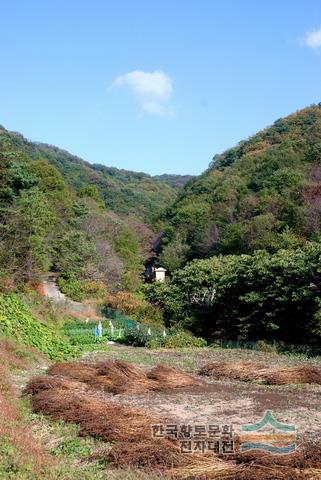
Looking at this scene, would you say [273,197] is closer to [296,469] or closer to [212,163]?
[212,163]

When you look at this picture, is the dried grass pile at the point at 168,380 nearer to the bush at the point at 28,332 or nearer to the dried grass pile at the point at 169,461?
the dried grass pile at the point at 169,461

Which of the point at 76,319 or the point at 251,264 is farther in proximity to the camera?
the point at 76,319

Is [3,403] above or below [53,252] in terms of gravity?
below

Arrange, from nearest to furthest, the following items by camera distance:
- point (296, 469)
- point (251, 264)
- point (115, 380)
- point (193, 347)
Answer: point (296, 469), point (115, 380), point (193, 347), point (251, 264)

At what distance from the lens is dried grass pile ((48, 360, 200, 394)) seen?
12.6 meters

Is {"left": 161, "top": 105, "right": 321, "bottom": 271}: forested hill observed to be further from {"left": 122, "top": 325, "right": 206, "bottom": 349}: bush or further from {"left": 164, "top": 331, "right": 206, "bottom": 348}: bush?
{"left": 122, "top": 325, "right": 206, "bottom": 349}: bush

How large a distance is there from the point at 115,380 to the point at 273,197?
125ft

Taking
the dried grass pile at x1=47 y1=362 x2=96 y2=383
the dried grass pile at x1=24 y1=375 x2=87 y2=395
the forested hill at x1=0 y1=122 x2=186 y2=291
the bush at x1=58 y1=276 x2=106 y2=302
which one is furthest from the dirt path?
the dried grass pile at x1=24 y1=375 x2=87 y2=395

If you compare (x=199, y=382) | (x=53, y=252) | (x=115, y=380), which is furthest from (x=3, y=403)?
(x=53, y=252)

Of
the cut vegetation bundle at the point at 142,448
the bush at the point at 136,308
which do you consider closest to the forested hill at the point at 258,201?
the bush at the point at 136,308

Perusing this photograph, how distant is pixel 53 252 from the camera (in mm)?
36094

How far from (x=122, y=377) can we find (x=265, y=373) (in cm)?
370

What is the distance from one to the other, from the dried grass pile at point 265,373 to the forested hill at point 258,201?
1963cm

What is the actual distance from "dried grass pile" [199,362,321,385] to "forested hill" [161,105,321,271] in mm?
19625
